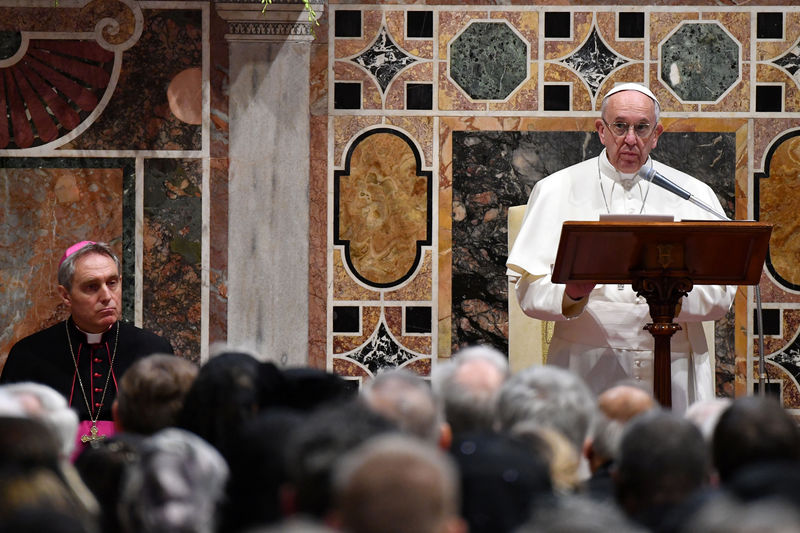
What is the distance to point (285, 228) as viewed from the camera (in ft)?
24.8

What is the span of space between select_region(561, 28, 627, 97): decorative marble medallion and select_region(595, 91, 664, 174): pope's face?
161cm

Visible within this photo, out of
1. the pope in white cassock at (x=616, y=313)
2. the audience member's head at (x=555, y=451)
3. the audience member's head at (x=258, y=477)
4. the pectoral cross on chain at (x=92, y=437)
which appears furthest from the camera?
the pope in white cassock at (x=616, y=313)

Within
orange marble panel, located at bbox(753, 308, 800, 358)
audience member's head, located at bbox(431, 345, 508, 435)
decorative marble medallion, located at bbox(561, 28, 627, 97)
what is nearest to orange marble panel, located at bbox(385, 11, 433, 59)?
decorative marble medallion, located at bbox(561, 28, 627, 97)

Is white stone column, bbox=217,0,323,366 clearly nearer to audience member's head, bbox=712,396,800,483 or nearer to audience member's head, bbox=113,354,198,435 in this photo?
audience member's head, bbox=113,354,198,435

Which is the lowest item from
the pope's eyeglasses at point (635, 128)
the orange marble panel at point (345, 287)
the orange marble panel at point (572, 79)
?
the orange marble panel at point (345, 287)

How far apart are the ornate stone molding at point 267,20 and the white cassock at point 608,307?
6.91ft

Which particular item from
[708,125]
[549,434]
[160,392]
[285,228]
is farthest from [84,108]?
[549,434]

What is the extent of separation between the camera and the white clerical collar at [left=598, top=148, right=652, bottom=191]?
6266 mm

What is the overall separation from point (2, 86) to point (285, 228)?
194 cm

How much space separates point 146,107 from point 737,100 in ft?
11.9

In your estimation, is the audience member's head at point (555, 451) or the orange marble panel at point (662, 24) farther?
the orange marble panel at point (662, 24)

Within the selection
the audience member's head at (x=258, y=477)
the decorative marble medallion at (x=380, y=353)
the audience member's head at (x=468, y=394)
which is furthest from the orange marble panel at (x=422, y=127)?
the audience member's head at (x=258, y=477)

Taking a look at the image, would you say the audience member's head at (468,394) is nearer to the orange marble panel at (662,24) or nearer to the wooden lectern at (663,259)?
the wooden lectern at (663,259)

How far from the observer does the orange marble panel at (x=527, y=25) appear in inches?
299
